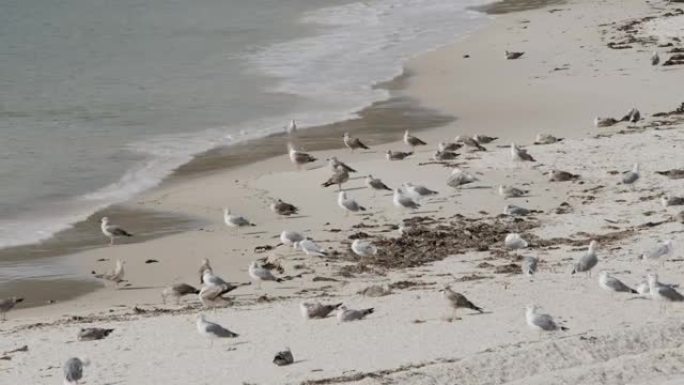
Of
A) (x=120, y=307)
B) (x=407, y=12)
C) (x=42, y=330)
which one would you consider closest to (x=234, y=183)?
(x=120, y=307)

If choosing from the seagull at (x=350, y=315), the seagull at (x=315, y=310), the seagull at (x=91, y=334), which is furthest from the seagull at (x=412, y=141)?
the seagull at (x=91, y=334)

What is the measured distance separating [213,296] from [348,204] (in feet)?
13.5

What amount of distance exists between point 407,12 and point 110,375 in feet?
112

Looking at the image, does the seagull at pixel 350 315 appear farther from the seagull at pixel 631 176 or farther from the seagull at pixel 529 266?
the seagull at pixel 631 176

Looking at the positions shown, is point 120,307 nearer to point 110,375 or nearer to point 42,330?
point 42,330

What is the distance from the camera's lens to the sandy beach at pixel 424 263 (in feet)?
38.1

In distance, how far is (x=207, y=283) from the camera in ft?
47.6

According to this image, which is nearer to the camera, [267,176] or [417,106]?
[267,176]

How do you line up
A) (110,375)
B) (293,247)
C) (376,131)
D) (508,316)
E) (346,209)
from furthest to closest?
(376,131), (346,209), (293,247), (508,316), (110,375)

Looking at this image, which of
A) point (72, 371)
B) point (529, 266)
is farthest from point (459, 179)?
point (72, 371)

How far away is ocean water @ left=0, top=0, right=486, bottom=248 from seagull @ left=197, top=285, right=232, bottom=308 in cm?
476

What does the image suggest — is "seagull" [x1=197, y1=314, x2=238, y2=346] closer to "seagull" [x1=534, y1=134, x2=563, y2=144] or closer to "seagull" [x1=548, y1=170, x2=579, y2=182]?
"seagull" [x1=548, y1=170, x2=579, y2=182]

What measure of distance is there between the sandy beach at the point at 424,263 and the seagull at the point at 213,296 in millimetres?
219

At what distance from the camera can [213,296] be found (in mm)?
14031
